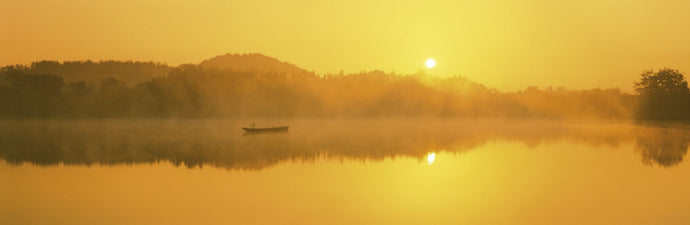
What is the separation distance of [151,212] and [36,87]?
2397 inches

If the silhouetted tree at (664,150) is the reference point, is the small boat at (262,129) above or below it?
above

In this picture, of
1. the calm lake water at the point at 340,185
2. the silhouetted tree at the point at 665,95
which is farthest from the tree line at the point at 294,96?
the calm lake water at the point at 340,185

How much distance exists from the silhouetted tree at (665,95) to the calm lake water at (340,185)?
126 feet

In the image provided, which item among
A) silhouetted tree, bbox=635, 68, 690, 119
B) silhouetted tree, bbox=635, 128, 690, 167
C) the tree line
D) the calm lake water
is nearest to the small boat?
the calm lake water

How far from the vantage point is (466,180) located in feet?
70.8

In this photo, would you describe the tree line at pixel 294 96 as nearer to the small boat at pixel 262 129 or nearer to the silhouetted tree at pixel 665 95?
the silhouetted tree at pixel 665 95

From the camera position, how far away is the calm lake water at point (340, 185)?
15.1 metres

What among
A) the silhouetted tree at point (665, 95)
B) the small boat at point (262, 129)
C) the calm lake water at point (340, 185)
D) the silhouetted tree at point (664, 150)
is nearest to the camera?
the calm lake water at point (340, 185)

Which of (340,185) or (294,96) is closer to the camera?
(340,185)

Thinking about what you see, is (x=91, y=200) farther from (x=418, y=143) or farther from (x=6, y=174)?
(x=418, y=143)

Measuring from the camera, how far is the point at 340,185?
65.6 feet

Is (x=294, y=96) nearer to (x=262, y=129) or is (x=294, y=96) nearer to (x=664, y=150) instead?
(x=262, y=129)

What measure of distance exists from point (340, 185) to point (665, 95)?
61.6m

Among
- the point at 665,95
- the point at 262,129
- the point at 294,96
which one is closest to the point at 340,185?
the point at 262,129
